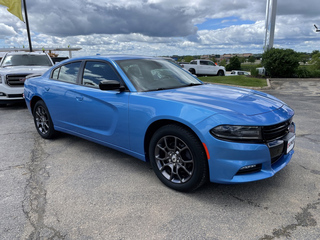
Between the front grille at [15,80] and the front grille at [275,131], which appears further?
the front grille at [15,80]

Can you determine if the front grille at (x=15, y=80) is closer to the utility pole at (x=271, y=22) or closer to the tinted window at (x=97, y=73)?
the tinted window at (x=97, y=73)

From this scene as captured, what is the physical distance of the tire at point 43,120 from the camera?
490cm

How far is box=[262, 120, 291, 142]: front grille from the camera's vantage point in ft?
8.80

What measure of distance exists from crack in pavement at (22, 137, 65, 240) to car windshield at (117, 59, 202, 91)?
5.63 feet

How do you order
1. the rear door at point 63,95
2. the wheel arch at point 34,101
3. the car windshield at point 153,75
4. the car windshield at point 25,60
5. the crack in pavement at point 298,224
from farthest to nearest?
the car windshield at point 25,60 → the wheel arch at point 34,101 → the rear door at point 63,95 → the car windshield at point 153,75 → the crack in pavement at point 298,224

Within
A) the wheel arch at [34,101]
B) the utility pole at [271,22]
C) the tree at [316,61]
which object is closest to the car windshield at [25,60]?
the wheel arch at [34,101]

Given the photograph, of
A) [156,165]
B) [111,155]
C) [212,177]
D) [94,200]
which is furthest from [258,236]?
[111,155]

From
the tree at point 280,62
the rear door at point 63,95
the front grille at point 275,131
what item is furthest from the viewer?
the tree at point 280,62

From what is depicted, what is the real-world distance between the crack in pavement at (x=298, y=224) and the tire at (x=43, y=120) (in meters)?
4.03

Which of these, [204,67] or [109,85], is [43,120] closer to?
[109,85]

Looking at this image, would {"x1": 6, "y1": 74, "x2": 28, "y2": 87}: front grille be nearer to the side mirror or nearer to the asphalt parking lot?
the asphalt parking lot

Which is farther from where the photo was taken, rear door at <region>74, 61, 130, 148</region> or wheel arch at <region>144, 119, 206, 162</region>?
rear door at <region>74, 61, 130, 148</region>

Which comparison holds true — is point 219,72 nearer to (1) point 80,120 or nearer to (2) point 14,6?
(2) point 14,6

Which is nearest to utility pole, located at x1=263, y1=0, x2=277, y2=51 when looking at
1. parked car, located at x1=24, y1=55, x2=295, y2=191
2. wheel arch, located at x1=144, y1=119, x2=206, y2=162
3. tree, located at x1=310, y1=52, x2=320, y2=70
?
parked car, located at x1=24, y1=55, x2=295, y2=191
